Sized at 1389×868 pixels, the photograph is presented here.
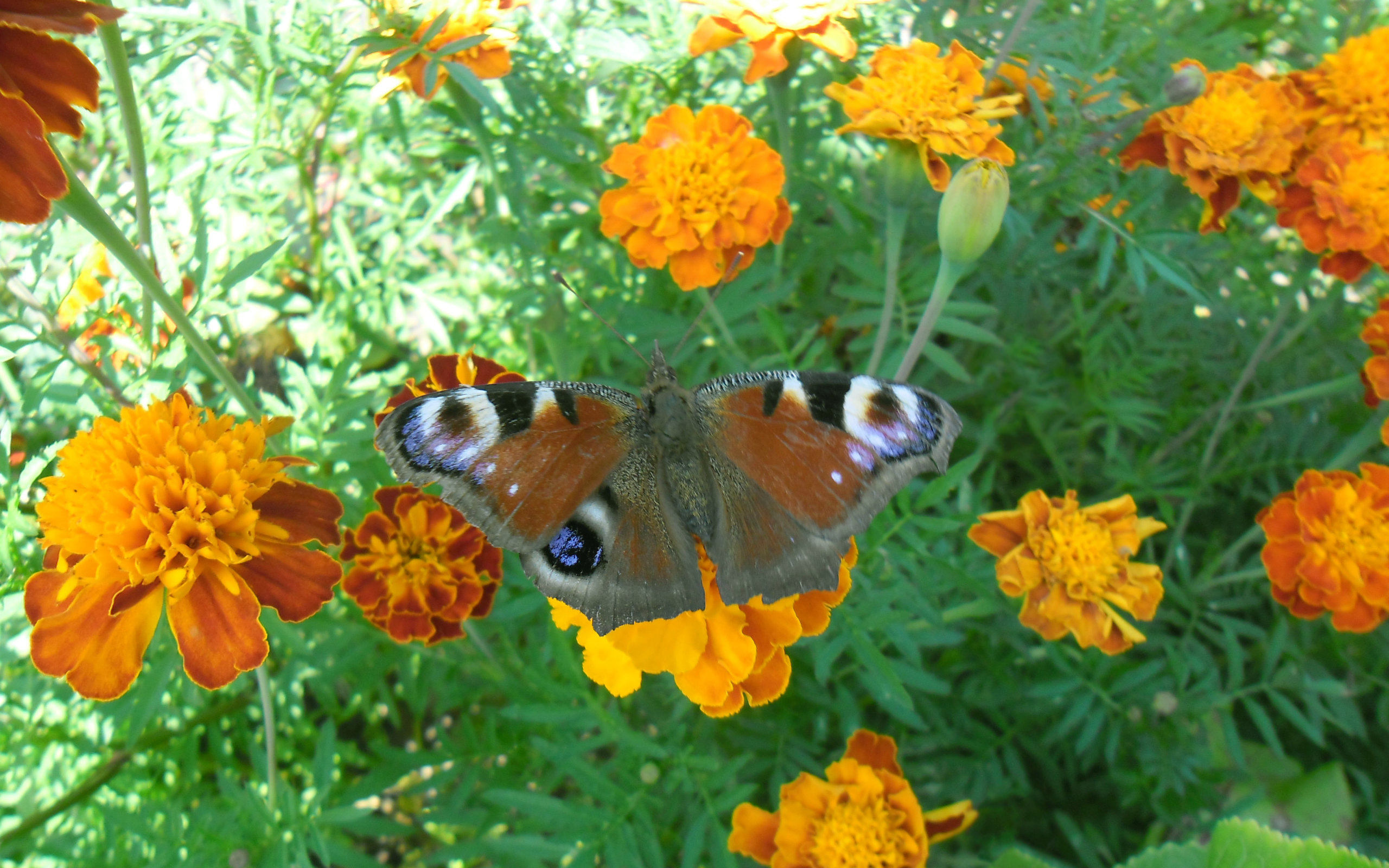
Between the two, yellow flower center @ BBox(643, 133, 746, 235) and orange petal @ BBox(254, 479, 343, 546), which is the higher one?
yellow flower center @ BBox(643, 133, 746, 235)

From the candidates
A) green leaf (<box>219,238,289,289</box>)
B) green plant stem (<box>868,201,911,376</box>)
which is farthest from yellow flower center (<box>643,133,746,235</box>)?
green leaf (<box>219,238,289,289</box>)

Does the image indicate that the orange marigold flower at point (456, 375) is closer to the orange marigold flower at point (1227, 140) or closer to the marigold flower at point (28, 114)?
the marigold flower at point (28, 114)

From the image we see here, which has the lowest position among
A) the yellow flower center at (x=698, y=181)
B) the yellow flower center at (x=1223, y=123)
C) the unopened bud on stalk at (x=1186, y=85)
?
the yellow flower center at (x=1223, y=123)

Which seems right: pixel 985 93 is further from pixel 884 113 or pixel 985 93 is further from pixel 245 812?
pixel 245 812

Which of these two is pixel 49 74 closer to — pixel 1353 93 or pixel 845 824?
pixel 845 824

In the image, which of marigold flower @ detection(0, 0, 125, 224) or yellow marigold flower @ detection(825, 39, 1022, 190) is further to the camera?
yellow marigold flower @ detection(825, 39, 1022, 190)

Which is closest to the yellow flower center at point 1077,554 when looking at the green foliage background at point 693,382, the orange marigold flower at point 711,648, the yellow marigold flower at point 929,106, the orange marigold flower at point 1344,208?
the green foliage background at point 693,382

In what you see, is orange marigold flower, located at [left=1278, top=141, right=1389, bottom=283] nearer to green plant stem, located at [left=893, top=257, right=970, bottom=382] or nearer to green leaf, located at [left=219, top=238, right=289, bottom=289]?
green plant stem, located at [left=893, top=257, right=970, bottom=382]
